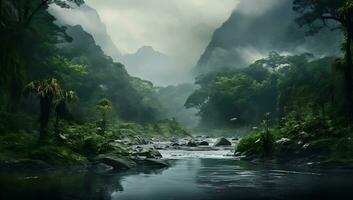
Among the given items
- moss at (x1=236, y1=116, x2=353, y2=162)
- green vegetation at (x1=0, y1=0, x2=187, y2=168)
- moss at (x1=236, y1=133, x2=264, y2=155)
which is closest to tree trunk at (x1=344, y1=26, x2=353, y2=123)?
moss at (x1=236, y1=116, x2=353, y2=162)

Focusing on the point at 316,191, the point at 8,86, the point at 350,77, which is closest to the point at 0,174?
the point at 316,191

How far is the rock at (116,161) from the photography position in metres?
23.8

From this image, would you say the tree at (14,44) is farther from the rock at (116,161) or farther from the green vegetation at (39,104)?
the rock at (116,161)

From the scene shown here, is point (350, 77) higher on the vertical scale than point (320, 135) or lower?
higher

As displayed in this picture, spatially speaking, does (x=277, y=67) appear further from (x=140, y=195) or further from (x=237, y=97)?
(x=140, y=195)

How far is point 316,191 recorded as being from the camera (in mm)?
14773

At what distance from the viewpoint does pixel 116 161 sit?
79.3 feet

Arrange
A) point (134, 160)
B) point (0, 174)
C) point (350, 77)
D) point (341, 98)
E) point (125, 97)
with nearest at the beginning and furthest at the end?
point (0, 174)
point (134, 160)
point (350, 77)
point (341, 98)
point (125, 97)

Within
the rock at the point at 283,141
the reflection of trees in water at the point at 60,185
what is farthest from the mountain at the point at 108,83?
the reflection of trees in water at the point at 60,185

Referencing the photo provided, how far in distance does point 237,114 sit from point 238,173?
92183 mm

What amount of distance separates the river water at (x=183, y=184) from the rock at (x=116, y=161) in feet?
4.95

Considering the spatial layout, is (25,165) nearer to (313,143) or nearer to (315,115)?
(313,143)

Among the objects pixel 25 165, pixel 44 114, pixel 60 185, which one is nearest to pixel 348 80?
pixel 44 114

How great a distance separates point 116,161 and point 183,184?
7701mm
